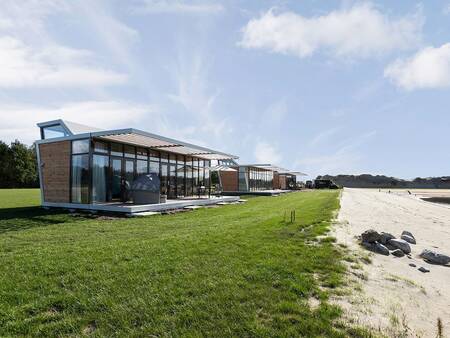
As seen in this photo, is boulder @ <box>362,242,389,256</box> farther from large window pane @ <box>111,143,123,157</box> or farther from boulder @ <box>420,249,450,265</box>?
large window pane @ <box>111,143,123,157</box>

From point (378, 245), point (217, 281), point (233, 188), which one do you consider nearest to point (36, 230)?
point (217, 281)

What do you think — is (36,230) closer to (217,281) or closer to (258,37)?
(217,281)

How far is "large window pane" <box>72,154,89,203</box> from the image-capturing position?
1423cm

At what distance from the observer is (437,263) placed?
6.67 m

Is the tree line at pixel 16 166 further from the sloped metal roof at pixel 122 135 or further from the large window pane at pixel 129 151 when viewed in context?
the large window pane at pixel 129 151

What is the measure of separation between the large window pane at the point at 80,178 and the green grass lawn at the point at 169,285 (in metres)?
6.97

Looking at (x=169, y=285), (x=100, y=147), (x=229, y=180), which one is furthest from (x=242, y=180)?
(x=169, y=285)

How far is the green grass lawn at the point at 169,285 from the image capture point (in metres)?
3.37

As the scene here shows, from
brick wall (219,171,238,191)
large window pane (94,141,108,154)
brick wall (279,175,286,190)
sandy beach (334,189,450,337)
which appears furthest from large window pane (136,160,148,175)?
brick wall (279,175,286,190)

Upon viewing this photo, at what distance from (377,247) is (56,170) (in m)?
14.0

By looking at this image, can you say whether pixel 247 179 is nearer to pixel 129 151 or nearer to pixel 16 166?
pixel 129 151

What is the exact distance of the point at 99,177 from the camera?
15.0m

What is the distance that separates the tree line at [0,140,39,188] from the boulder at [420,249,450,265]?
5605 centimetres

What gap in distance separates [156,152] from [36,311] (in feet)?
52.7
